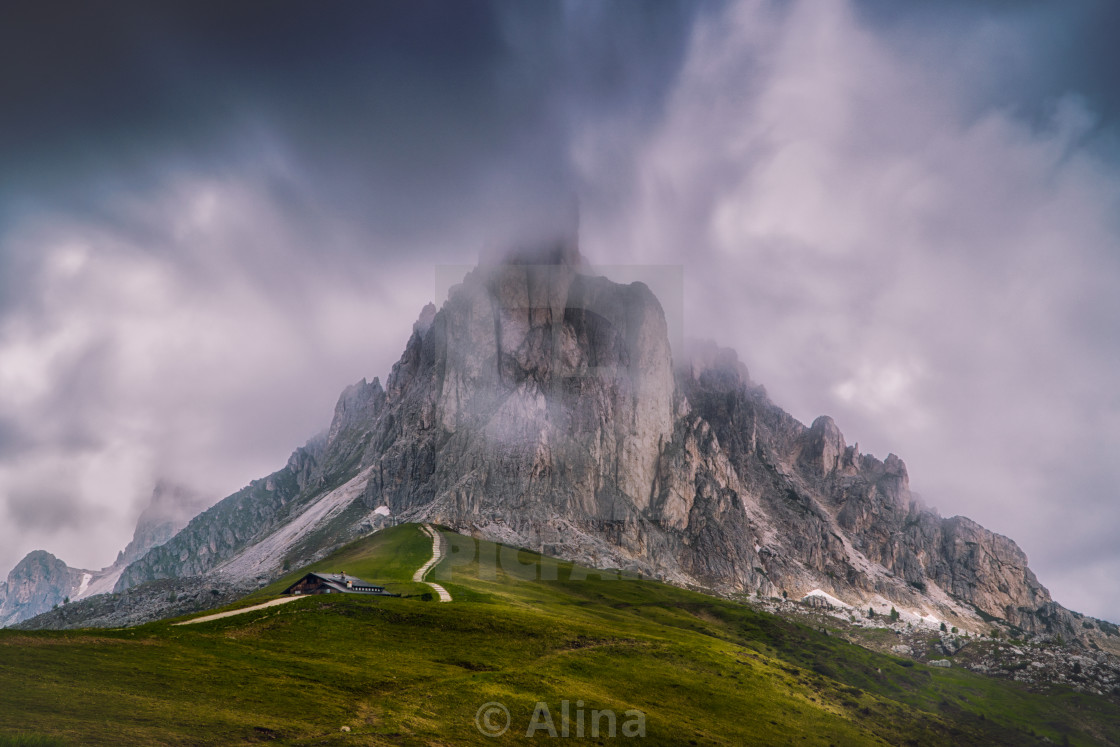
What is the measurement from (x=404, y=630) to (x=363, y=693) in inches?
1148

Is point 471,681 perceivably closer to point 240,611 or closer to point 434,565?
point 240,611

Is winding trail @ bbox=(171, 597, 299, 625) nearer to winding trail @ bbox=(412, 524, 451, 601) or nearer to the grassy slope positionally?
the grassy slope

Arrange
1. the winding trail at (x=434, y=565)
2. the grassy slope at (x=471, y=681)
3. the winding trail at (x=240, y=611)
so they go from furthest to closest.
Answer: the winding trail at (x=434, y=565) < the winding trail at (x=240, y=611) < the grassy slope at (x=471, y=681)

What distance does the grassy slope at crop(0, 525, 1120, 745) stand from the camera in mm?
48812

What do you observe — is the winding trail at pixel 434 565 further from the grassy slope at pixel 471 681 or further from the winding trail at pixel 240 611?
the winding trail at pixel 240 611

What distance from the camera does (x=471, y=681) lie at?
70.6 m

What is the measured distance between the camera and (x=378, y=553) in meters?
183

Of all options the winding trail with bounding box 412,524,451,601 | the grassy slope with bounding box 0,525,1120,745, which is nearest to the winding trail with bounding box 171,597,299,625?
the grassy slope with bounding box 0,525,1120,745

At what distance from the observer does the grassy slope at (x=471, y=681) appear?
48812mm

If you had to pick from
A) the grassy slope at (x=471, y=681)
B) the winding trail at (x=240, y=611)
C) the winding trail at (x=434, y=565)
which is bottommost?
the grassy slope at (x=471, y=681)

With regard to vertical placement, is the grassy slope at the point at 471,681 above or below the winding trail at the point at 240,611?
below

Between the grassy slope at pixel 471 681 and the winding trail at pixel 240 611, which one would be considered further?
the winding trail at pixel 240 611

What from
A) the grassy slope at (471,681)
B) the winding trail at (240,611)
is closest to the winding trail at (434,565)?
the grassy slope at (471,681)

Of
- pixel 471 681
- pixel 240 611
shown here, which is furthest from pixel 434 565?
pixel 471 681
